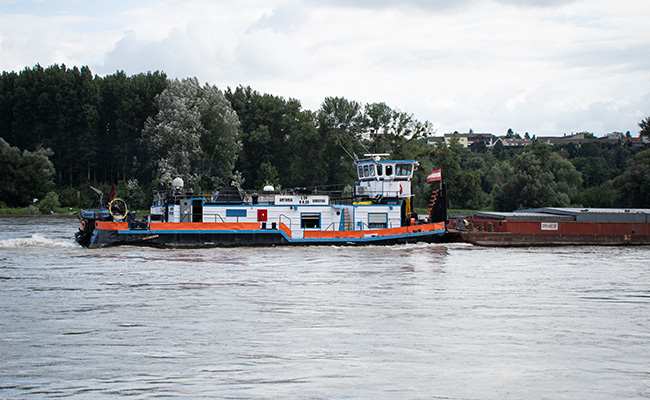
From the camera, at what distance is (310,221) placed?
34.8 meters

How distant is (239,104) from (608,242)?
52.0m

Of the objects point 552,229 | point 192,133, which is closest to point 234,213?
point 552,229

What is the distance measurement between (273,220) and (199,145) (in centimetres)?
3230

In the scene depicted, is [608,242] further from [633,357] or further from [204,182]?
[204,182]

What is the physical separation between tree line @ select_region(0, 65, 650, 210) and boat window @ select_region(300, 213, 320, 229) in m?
30.1

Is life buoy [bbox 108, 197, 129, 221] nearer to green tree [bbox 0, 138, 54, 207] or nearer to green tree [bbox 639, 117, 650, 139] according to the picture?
green tree [bbox 0, 138, 54, 207]

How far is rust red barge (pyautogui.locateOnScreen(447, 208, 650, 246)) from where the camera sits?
1486 inches

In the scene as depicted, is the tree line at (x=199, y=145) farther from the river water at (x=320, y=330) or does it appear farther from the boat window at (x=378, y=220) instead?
the river water at (x=320, y=330)

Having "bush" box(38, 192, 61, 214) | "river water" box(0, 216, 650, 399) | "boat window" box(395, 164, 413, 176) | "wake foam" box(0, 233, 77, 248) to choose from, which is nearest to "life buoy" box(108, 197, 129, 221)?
"wake foam" box(0, 233, 77, 248)

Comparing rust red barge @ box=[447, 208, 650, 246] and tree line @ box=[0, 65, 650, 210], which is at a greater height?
tree line @ box=[0, 65, 650, 210]

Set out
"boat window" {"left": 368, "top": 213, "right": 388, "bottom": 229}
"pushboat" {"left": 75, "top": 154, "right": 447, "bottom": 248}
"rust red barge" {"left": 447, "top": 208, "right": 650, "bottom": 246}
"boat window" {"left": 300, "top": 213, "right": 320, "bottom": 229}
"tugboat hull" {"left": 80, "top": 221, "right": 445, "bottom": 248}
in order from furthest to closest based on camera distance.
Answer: "rust red barge" {"left": 447, "top": 208, "right": 650, "bottom": 246} → "boat window" {"left": 368, "top": 213, "right": 388, "bottom": 229} → "boat window" {"left": 300, "top": 213, "right": 320, "bottom": 229} → "pushboat" {"left": 75, "top": 154, "right": 447, "bottom": 248} → "tugboat hull" {"left": 80, "top": 221, "right": 445, "bottom": 248}

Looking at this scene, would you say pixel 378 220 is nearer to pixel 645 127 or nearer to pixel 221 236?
pixel 221 236

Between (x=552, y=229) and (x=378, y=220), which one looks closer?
(x=378, y=220)

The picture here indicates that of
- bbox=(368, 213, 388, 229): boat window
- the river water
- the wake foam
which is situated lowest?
the river water
